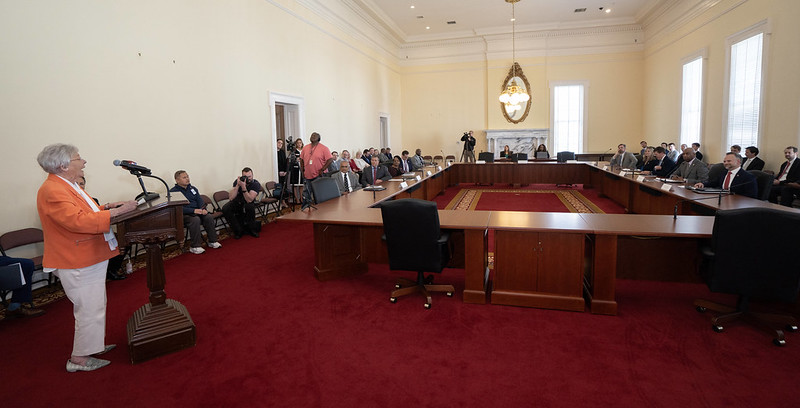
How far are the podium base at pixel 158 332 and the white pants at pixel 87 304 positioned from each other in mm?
199

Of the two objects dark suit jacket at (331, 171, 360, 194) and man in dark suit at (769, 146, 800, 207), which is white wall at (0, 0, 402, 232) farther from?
man in dark suit at (769, 146, 800, 207)

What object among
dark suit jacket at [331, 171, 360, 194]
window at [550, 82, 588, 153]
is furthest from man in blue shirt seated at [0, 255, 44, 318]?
window at [550, 82, 588, 153]

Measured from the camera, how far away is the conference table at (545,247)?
3357 mm

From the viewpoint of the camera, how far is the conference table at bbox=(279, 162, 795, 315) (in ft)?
11.0

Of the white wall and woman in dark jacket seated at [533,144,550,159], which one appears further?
woman in dark jacket seated at [533,144,550,159]

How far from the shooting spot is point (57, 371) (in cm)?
273

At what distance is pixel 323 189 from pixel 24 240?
116 inches

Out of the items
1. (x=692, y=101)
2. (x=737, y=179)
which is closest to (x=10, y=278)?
(x=737, y=179)

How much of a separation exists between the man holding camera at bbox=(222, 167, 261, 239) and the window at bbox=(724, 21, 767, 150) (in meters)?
9.12

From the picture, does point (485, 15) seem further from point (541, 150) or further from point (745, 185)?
point (745, 185)

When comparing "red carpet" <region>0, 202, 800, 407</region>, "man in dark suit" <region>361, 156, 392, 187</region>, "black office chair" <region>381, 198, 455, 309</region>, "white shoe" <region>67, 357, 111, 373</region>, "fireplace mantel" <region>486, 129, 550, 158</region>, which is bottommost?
"red carpet" <region>0, 202, 800, 407</region>

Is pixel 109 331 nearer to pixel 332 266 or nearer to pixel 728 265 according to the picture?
pixel 332 266

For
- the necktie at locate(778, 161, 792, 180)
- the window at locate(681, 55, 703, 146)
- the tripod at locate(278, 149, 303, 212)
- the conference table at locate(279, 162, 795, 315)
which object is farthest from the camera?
the window at locate(681, 55, 703, 146)

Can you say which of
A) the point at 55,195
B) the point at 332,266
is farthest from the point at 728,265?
the point at 55,195
